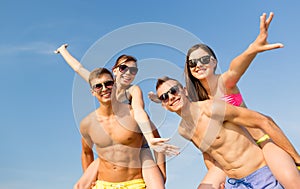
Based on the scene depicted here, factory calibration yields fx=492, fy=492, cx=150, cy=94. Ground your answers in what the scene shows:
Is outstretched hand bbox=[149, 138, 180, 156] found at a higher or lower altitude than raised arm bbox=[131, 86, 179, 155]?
lower

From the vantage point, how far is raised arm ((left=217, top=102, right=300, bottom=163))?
345 inches

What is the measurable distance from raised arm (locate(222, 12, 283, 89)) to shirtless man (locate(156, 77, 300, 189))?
58cm

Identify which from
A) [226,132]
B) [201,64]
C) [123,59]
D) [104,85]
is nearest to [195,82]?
[201,64]

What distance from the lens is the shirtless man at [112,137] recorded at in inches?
383

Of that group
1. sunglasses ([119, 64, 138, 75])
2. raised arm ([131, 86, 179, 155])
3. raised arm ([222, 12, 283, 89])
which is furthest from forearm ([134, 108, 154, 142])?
raised arm ([222, 12, 283, 89])

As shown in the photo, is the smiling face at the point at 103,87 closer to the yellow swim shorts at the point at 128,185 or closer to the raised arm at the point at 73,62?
the raised arm at the point at 73,62

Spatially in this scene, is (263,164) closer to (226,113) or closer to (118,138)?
(226,113)

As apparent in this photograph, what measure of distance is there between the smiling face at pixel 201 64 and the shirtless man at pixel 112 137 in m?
1.58

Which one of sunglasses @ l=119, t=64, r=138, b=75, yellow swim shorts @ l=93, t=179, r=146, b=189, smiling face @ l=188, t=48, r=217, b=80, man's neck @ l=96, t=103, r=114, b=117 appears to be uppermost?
sunglasses @ l=119, t=64, r=138, b=75

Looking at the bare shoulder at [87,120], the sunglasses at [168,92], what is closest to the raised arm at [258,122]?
the sunglasses at [168,92]

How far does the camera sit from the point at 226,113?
8719 mm

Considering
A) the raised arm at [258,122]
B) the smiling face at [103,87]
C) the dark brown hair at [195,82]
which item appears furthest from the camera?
the smiling face at [103,87]

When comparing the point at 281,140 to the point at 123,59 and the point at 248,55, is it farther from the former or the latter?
the point at 123,59

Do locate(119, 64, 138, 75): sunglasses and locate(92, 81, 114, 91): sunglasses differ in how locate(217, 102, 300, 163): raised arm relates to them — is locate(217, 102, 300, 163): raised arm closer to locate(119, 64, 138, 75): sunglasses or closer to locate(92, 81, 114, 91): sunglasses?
locate(119, 64, 138, 75): sunglasses
